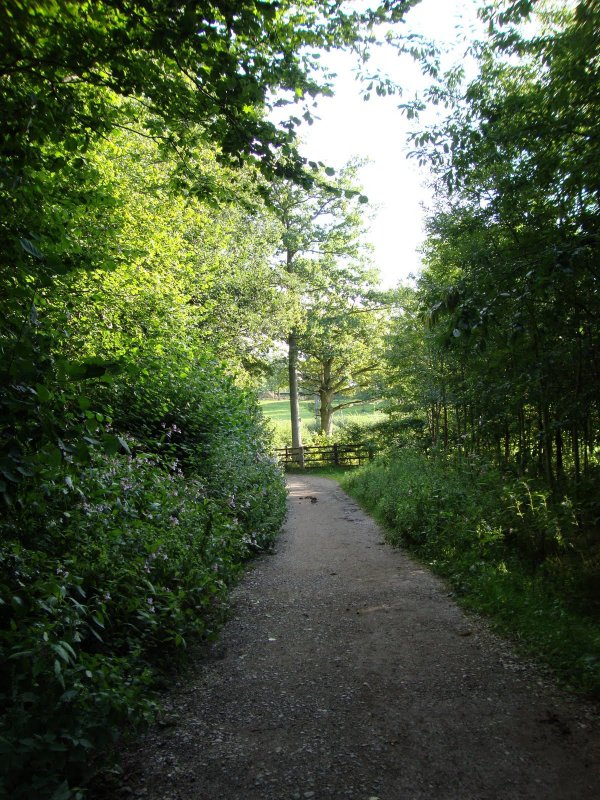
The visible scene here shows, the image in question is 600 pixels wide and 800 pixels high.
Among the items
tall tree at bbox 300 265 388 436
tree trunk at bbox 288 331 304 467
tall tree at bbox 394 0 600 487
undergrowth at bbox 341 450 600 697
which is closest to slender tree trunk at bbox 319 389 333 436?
tall tree at bbox 300 265 388 436

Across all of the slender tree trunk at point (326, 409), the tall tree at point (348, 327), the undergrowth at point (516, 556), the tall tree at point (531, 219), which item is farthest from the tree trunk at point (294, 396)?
the tall tree at point (531, 219)

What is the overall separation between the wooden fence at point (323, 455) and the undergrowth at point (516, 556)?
60.0 feet

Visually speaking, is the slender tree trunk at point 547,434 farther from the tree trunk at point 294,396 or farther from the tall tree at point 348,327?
the tree trunk at point 294,396

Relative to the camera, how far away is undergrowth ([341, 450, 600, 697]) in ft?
14.6

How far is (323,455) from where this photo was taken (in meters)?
30.4

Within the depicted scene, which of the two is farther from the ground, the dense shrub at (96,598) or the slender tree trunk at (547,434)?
the slender tree trunk at (547,434)

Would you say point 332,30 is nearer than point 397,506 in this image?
Yes

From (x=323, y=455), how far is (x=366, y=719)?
88.0 ft

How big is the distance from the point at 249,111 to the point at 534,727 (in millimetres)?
5287

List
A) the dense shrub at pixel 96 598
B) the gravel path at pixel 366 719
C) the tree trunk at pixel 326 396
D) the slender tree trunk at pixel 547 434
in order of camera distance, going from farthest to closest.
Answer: the tree trunk at pixel 326 396
the slender tree trunk at pixel 547 434
the gravel path at pixel 366 719
the dense shrub at pixel 96 598

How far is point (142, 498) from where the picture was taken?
18.4 ft

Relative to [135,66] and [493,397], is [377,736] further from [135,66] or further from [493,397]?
[493,397]

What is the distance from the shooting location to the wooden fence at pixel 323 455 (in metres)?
29.3

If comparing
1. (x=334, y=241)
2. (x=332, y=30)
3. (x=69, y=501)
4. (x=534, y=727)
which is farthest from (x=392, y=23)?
(x=334, y=241)
